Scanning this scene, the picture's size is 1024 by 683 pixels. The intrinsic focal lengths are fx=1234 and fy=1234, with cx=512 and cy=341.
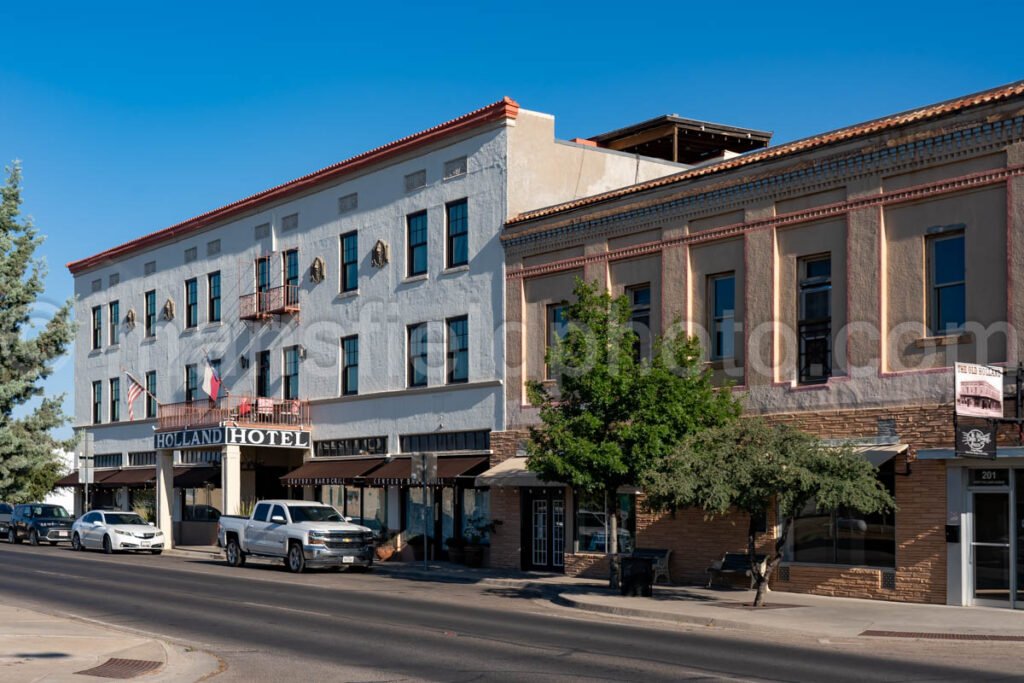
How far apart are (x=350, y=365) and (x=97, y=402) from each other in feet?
72.0

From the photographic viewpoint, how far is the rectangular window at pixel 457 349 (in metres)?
35.8

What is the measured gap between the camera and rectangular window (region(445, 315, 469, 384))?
3578 cm

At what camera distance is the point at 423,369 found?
123 feet

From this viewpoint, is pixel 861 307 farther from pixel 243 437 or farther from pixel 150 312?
pixel 150 312

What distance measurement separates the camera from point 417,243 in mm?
38000

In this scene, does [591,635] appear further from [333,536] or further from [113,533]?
[113,533]

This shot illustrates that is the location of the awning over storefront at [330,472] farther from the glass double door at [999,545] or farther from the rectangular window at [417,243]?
the glass double door at [999,545]

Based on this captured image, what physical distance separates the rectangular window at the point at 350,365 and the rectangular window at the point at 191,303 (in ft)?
36.7

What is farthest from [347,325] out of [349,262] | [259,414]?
[259,414]

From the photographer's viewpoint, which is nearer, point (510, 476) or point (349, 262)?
point (510, 476)

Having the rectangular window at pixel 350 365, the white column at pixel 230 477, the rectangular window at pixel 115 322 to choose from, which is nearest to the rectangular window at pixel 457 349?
the rectangular window at pixel 350 365

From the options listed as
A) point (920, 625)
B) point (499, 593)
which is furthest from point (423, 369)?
point (920, 625)

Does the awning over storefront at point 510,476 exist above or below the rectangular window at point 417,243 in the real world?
below

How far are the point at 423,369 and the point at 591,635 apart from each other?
64.3 ft
